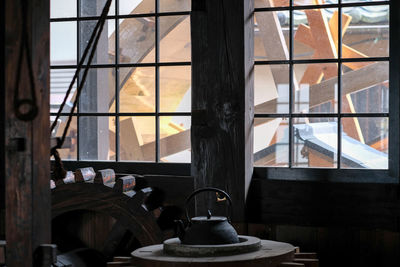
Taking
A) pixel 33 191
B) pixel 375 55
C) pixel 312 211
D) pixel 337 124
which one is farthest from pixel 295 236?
pixel 33 191

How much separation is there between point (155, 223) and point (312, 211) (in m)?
0.91

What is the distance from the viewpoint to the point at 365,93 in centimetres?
423

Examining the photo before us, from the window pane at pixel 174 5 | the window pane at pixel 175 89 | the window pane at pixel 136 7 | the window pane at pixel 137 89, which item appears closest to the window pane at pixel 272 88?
the window pane at pixel 175 89

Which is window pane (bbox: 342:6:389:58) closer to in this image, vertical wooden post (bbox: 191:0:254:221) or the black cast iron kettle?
vertical wooden post (bbox: 191:0:254:221)

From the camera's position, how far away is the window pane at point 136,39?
4.71 metres

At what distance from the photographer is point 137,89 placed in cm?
473

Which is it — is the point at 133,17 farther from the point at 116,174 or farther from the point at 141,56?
the point at 116,174

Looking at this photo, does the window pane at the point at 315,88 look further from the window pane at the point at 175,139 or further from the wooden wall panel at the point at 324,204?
the window pane at the point at 175,139

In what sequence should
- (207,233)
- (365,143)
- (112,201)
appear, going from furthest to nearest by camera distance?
(112,201) < (365,143) < (207,233)

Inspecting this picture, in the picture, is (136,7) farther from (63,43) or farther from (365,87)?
(365,87)

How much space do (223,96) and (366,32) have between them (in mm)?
887

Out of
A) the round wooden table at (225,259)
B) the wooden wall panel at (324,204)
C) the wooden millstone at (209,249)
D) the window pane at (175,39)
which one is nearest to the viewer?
the round wooden table at (225,259)

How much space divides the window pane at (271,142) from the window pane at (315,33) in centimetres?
42

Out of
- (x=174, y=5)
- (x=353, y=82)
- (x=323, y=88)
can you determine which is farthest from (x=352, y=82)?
(x=174, y=5)
